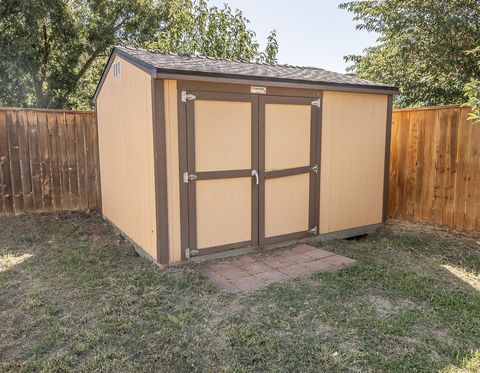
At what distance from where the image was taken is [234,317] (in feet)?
9.59

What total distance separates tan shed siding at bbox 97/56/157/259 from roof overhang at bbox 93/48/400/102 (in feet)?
0.40

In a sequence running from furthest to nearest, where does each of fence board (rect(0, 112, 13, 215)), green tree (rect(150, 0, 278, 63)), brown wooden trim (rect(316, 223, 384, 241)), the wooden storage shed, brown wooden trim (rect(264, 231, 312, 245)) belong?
green tree (rect(150, 0, 278, 63)) → fence board (rect(0, 112, 13, 215)) → brown wooden trim (rect(316, 223, 384, 241)) → brown wooden trim (rect(264, 231, 312, 245)) → the wooden storage shed

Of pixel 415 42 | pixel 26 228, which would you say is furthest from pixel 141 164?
pixel 415 42

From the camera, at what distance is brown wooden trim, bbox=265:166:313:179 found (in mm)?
4477

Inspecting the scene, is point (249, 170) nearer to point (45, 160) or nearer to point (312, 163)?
point (312, 163)

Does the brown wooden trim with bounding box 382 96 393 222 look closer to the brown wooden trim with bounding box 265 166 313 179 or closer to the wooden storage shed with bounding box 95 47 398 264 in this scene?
the wooden storage shed with bounding box 95 47 398 264

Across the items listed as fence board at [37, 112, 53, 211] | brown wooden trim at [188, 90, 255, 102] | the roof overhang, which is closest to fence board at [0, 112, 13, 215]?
fence board at [37, 112, 53, 211]

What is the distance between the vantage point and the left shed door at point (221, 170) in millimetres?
3959

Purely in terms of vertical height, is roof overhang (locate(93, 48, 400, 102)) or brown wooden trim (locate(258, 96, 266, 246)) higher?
roof overhang (locate(93, 48, 400, 102))

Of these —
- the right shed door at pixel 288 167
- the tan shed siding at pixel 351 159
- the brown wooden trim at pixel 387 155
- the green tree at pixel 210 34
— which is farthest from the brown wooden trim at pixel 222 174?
the green tree at pixel 210 34

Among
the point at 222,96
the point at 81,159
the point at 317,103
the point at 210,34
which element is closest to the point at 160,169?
the point at 222,96

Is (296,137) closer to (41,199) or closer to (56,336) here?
(56,336)

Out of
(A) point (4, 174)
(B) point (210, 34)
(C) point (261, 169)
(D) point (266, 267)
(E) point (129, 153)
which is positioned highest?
(B) point (210, 34)

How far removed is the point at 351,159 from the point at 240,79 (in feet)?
6.76
